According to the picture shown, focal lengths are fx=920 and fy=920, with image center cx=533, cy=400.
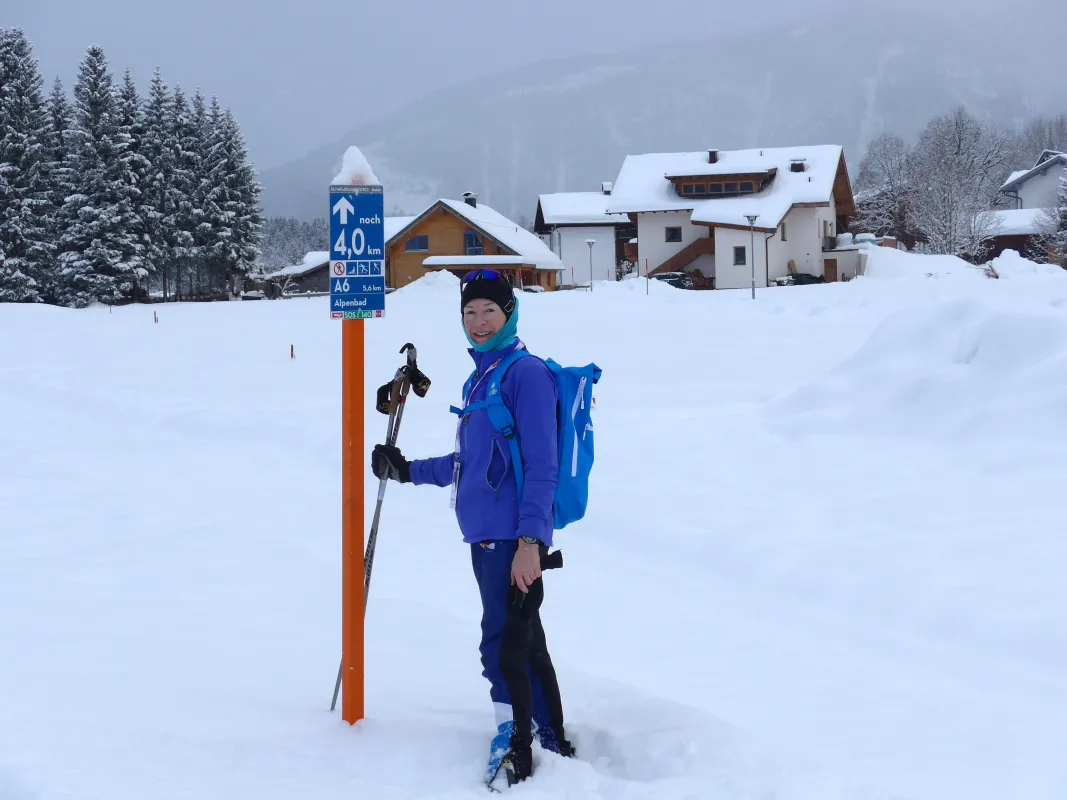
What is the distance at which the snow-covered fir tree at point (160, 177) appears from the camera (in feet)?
153

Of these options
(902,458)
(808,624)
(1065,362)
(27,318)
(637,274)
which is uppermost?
(637,274)

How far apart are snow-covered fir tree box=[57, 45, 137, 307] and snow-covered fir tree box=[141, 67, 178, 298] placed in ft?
7.54

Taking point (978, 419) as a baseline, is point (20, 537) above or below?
below

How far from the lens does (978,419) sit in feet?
25.9

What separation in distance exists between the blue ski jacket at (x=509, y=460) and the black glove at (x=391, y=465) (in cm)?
34

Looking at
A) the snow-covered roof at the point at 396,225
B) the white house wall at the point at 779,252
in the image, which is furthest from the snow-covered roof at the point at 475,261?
the white house wall at the point at 779,252

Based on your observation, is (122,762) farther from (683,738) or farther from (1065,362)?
(1065,362)

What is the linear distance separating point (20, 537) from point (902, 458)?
7.12 meters

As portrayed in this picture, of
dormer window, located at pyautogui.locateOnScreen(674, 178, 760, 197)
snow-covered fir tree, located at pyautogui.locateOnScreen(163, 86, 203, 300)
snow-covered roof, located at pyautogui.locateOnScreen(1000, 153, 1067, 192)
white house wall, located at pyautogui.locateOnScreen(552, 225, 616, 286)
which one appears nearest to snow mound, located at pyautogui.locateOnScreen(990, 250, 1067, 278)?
dormer window, located at pyautogui.locateOnScreen(674, 178, 760, 197)

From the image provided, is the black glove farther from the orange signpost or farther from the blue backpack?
the blue backpack

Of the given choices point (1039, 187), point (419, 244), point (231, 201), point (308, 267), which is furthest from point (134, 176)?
point (1039, 187)

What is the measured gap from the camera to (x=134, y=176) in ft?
146

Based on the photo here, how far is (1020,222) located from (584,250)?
30.1m

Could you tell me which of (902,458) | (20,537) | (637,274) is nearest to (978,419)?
(902,458)
